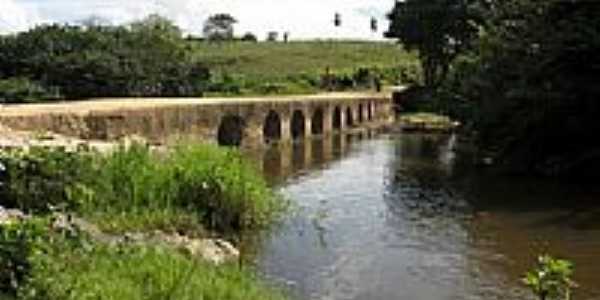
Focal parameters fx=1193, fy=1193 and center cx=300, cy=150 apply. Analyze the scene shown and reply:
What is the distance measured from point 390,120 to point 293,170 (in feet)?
150

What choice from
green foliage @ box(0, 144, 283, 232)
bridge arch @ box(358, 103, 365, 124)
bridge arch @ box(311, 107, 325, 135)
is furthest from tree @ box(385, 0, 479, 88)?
green foliage @ box(0, 144, 283, 232)

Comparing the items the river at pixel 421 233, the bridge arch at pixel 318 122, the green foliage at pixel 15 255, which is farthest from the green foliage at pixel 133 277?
the bridge arch at pixel 318 122

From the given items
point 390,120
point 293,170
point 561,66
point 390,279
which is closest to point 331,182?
point 293,170

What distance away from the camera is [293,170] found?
176 feet

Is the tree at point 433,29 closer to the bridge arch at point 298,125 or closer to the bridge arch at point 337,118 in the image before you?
the bridge arch at point 337,118

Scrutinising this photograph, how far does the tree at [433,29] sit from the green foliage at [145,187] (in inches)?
2538

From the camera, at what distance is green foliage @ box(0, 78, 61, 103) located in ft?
215

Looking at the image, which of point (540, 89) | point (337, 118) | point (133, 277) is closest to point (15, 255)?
point (133, 277)

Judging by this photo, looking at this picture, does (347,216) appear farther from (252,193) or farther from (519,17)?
(519,17)

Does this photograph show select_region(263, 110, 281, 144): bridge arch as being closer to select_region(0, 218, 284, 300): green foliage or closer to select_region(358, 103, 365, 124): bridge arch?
select_region(358, 103, 365, 124): bridge arch

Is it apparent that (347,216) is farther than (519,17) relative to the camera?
No

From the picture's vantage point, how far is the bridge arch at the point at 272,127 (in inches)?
2793

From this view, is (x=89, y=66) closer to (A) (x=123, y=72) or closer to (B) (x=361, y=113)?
(A) (x=123, y=72)

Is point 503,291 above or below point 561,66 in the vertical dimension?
below
